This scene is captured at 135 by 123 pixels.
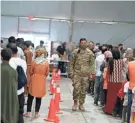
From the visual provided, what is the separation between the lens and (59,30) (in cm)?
2059

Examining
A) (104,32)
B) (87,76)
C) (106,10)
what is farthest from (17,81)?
(106,10)

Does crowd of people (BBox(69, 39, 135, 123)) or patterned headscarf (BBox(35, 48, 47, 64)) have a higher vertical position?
patterned headscarf (BBox(35, 48, 47, 64))

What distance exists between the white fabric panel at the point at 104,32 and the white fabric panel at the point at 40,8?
1.15 meters

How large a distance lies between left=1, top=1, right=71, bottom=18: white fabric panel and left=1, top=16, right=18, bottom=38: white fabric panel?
0.43m

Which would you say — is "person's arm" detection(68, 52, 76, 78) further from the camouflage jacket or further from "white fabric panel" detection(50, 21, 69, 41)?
"white fabric panel" detection(50, 21, 69, 41)

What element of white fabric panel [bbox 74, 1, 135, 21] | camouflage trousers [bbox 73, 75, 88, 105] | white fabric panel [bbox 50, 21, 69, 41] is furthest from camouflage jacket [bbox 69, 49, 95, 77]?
white fabric panel [bbox 74, 1, 135, 21]

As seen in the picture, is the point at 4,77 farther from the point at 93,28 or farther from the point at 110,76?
the point at 93,28

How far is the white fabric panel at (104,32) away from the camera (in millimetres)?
20531

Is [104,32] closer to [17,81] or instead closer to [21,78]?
[21,78]

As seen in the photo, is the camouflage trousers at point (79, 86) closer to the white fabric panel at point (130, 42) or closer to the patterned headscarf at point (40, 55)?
the patterned headscarf at point (40, 55)

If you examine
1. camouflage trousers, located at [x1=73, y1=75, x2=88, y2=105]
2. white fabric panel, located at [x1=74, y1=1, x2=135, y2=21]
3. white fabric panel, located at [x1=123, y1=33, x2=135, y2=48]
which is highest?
white fabric panel, located at [x1=74, y1=1, x2=135, y2=21]

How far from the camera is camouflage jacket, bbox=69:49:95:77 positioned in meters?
8.16

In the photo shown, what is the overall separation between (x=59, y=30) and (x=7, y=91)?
16.2 m

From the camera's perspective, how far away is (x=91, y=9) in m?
20.6
